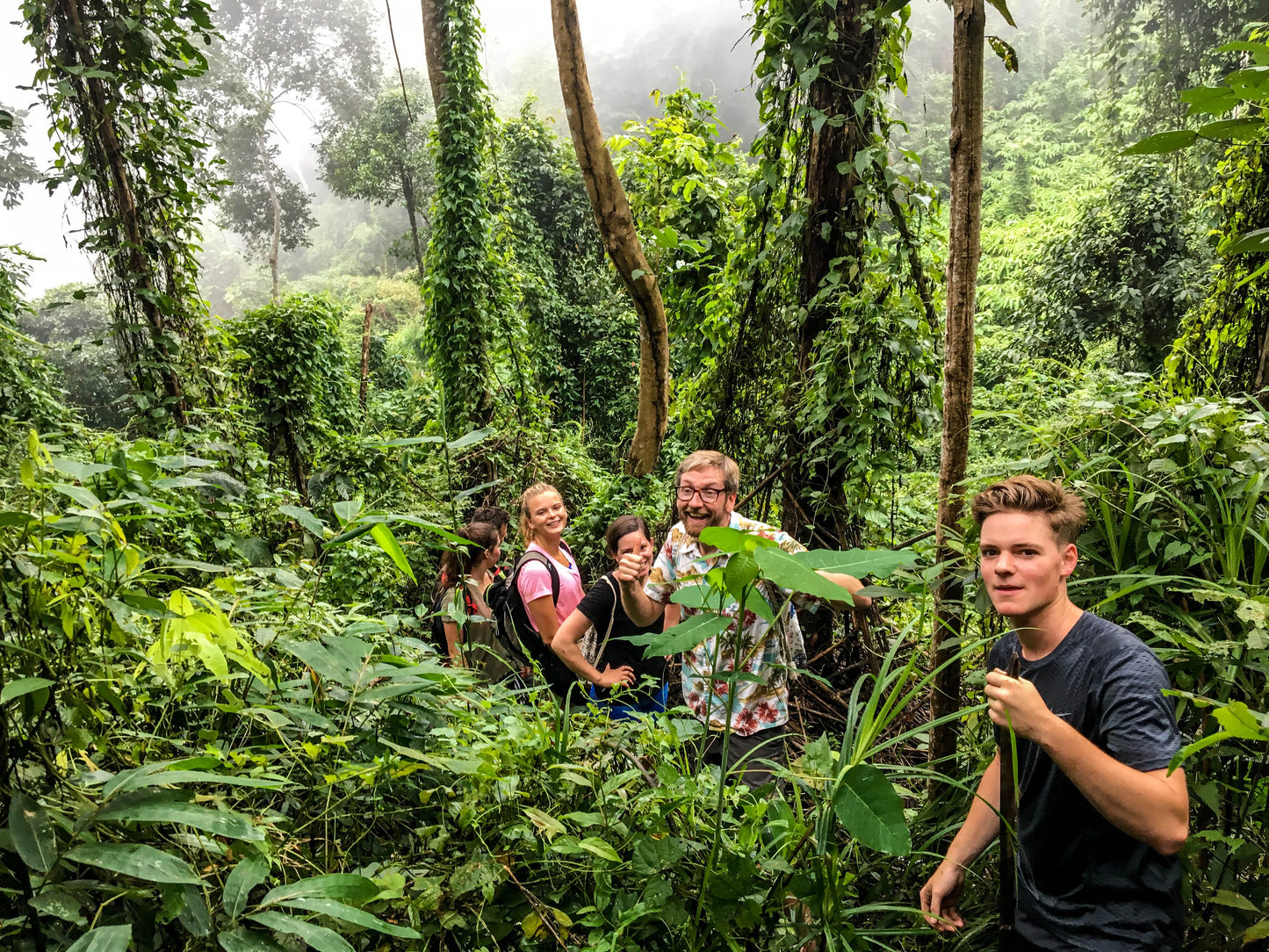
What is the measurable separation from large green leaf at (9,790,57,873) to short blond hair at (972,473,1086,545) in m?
1.49

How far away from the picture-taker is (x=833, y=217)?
3.03 m

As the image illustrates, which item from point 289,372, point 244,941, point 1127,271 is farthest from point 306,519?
point 1127,271

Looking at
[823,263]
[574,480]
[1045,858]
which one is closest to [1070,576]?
[1045,858]

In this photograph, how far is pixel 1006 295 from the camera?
16.8 m

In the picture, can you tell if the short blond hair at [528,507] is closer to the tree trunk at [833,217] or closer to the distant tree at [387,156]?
the tree trunk at [833,217]

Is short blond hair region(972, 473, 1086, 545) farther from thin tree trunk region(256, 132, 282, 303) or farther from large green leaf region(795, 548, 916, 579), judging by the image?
thin tree trunk region(256, 132, 282, 303)

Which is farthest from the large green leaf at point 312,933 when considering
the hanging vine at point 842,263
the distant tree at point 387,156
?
the distant tree at point 387,156

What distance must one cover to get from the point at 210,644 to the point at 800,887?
0.77 m

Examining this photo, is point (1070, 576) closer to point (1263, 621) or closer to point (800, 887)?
point (1263, 621)

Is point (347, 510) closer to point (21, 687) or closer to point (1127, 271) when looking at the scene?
point (21, 687)

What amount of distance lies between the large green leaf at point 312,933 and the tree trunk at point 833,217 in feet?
8.51

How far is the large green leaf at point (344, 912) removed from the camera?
0.68 meters

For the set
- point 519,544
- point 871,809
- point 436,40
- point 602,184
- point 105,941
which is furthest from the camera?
point 436,40

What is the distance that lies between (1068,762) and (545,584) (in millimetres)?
1933
